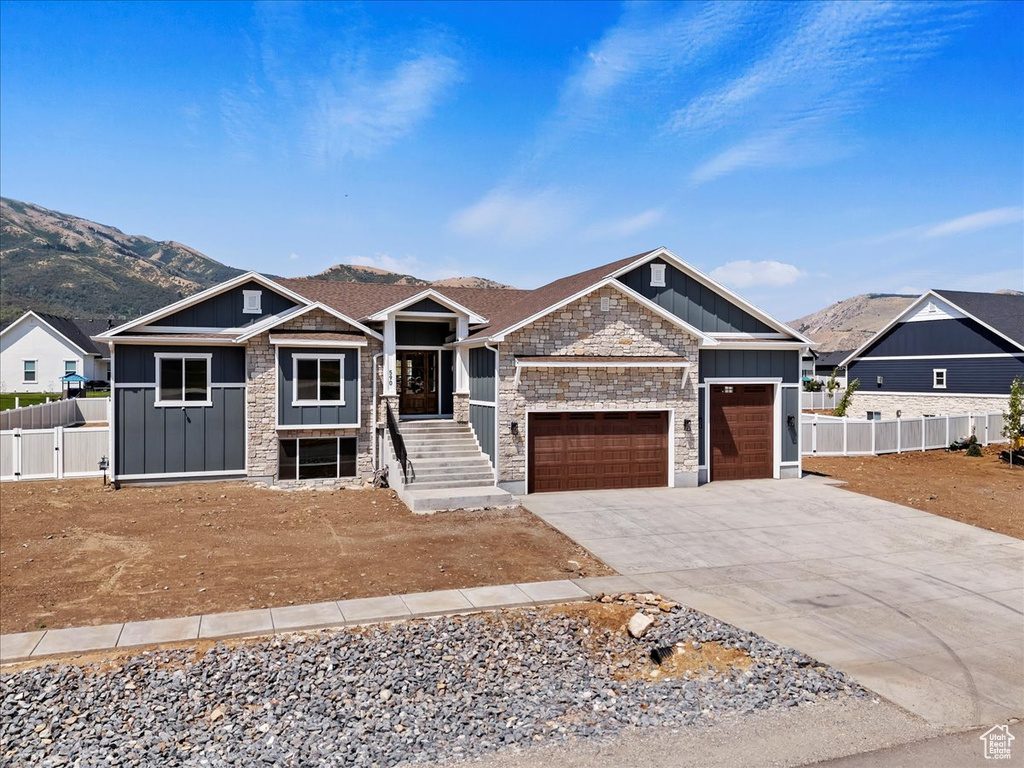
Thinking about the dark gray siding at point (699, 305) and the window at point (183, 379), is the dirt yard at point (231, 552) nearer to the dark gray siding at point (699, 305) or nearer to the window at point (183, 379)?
the window at point (183, 379)

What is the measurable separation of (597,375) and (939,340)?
22764 millimetres

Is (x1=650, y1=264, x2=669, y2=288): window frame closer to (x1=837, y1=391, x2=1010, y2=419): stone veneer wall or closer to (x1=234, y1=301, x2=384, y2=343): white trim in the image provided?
(x1=234, y1=301, x2=384, y2=343): white trim

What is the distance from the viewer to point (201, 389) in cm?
1766

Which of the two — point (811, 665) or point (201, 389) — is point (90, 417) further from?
point (811, 665)

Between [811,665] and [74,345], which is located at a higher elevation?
[74,345]

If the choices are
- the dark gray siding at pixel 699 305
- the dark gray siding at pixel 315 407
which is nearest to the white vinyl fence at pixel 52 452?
the dark gray siding at pixel 315 407

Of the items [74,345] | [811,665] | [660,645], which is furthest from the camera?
[74,345]

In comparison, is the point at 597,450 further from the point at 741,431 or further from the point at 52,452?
the point at 52,452

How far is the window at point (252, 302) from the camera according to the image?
1825 centimetres

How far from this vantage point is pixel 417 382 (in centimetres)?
2016

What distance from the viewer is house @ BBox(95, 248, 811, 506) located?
1688cm

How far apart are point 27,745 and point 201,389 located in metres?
12.7

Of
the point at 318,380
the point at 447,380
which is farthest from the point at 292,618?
the point at 447,380

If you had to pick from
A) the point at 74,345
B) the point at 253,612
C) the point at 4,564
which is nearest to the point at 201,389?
the point at 4,564
